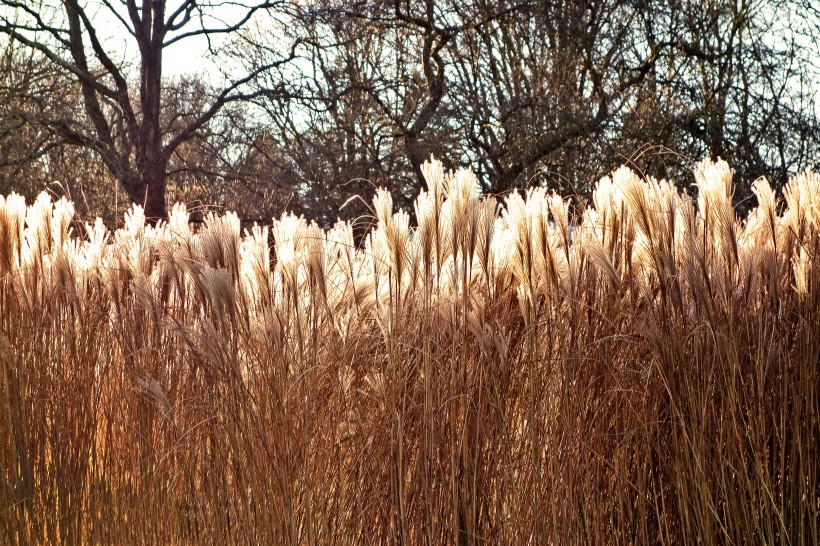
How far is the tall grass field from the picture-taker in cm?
214

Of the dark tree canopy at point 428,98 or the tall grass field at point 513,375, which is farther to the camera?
the dark tree canopy at point 428,98

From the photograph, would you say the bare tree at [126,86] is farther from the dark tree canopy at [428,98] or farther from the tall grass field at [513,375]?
the tall grass field at [513,375]

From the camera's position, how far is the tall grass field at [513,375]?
2139mm

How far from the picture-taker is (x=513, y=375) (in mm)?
2346

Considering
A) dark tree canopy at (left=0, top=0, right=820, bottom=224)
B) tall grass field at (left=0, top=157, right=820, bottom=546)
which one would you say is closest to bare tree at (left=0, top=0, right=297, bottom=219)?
dark tree canopy at (left=0, top=0, right=820, bottom=224)

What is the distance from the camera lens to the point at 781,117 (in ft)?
35.7

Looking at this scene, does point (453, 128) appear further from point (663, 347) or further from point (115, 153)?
point (663, 347)

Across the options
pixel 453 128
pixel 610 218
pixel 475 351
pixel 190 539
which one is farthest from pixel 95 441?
pixel 453 128

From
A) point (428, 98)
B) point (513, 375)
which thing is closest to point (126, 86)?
point (428, 98)

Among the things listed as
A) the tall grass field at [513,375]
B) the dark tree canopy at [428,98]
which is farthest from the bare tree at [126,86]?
the tall grass field at [513,375]

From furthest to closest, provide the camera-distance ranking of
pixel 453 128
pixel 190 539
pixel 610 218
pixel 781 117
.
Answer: pixel 453 128
pixel 781 117
pixel 190 539
pixel 610 218

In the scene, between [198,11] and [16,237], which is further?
[198,11]

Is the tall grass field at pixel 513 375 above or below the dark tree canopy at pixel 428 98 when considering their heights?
below

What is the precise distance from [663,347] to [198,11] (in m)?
13.1
